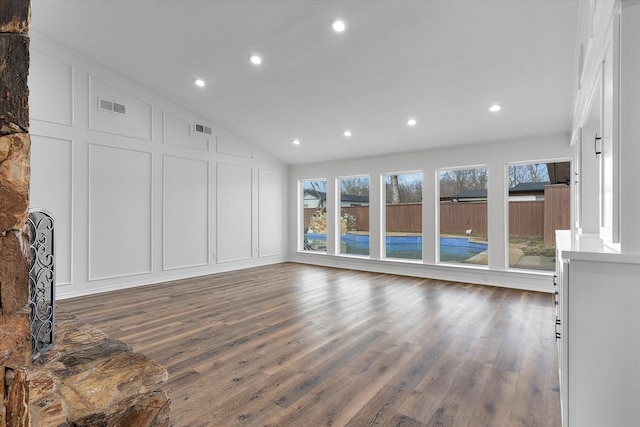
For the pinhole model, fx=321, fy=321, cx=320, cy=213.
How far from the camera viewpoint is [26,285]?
0.79m

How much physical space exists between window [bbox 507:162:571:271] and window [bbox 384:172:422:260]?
1.65 metres

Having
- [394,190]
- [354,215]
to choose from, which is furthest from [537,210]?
[354,215]

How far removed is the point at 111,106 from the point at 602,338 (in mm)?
6445

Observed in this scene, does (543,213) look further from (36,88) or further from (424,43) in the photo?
(36,88)

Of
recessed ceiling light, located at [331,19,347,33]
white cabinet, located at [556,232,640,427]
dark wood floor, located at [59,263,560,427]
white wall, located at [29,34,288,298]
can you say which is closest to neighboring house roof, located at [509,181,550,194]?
dark wood floor, located at [59,263,560,427]

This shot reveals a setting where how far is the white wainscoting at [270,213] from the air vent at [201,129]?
5.06 feet

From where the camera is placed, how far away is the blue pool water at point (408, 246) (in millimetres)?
6095

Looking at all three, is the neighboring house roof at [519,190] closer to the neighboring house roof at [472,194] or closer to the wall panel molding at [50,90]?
the neighboring house roof at [472,194]

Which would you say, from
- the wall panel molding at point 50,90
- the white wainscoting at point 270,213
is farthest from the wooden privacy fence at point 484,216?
the wall panel molding at point 50,90

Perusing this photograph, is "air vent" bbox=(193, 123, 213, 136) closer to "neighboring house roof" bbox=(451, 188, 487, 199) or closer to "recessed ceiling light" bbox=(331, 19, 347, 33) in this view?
"recessed ceiling light" bbox=(331, 19, 347, 33)

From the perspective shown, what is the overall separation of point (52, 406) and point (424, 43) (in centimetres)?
410

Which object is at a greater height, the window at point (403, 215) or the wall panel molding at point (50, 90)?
the wall panel molding at point (50, 90)

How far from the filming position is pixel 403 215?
6844 mm

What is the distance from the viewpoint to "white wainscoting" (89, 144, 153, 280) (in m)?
5.07
